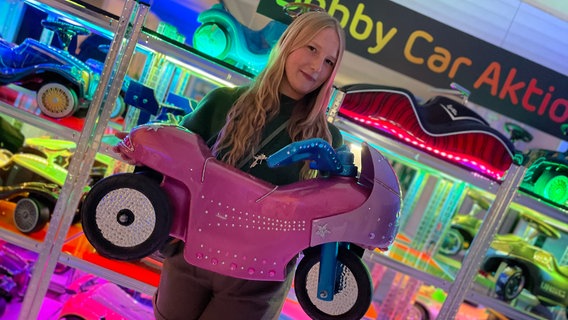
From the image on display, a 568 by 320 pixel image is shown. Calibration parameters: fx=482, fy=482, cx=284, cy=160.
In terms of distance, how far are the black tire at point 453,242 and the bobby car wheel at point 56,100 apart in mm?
1823

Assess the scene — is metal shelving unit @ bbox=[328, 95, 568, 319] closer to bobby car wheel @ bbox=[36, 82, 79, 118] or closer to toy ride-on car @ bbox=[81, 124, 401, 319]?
toy ride-on car @ bbox=[81, 124, 401, 319]

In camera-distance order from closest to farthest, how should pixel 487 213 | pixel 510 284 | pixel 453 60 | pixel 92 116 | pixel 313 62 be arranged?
pixel 313 62 → pixel 92 116 → pixel 487 213 → pixel 510 284 → pixel 453 60

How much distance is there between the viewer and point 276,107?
4.03ft

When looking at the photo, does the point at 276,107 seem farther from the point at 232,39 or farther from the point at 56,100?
the point at 56,100

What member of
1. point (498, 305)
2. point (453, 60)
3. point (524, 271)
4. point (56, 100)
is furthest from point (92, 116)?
point (524, 271)

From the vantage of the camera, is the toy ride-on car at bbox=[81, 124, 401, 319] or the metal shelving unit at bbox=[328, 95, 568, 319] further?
the metal shelving unit at bbox=[328, 95, 568, 319]

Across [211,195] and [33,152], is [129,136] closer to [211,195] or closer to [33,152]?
[211,195]

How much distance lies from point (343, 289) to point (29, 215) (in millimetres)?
1346

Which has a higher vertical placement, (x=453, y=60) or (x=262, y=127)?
(x=453, y=60)

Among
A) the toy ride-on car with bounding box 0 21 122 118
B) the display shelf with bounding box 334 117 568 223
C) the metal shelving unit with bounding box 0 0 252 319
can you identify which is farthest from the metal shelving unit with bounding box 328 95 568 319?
the toy ride-on car with bounding box 0 21 122 118

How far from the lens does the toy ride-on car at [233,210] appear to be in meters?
1.04

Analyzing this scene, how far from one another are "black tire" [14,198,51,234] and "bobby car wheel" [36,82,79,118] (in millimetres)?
359

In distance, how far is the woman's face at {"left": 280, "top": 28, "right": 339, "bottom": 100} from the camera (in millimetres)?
1167

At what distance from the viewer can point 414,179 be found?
246 centimetres
